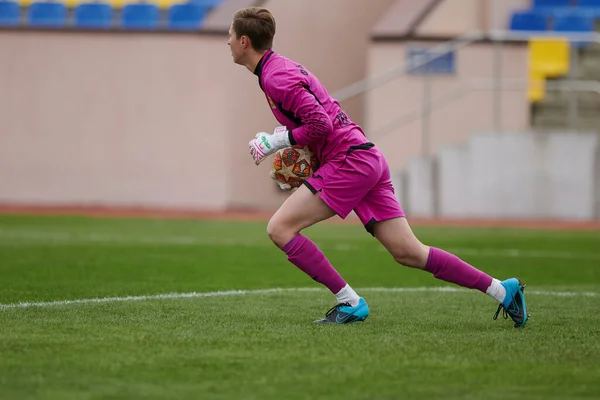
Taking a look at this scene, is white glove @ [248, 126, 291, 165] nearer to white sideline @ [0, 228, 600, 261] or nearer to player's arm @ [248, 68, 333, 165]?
player's arm @ [248, 68, 333, 165]

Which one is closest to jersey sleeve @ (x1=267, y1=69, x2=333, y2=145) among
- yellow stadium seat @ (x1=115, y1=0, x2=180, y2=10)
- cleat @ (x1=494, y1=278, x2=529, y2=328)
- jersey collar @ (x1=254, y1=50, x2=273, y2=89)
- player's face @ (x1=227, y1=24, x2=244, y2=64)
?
jersey collar @ (x1=254, y1=50, x2=273, y2=89)

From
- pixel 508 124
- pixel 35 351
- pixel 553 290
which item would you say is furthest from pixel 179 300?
pixel 508 124

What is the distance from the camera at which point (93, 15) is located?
23.9 metres

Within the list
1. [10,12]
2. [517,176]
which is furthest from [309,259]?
[10,12]

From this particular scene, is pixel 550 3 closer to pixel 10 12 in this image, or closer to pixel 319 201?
pixel 10 12

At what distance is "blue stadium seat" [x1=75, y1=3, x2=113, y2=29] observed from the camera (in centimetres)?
2373

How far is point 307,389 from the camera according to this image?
4734mm

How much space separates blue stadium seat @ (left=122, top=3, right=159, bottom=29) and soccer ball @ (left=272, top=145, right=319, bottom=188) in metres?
17.4

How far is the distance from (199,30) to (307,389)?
62.5 ft

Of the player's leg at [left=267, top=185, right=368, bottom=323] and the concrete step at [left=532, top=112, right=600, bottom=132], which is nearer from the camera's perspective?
the player's leg at [left=267, top=185, right=368, bottom=323]

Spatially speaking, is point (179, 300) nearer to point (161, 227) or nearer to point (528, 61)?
point (161, 227)

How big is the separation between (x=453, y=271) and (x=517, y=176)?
14193 mm

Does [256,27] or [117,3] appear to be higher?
[117,3]

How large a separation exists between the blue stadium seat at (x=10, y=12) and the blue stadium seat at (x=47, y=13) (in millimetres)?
269
